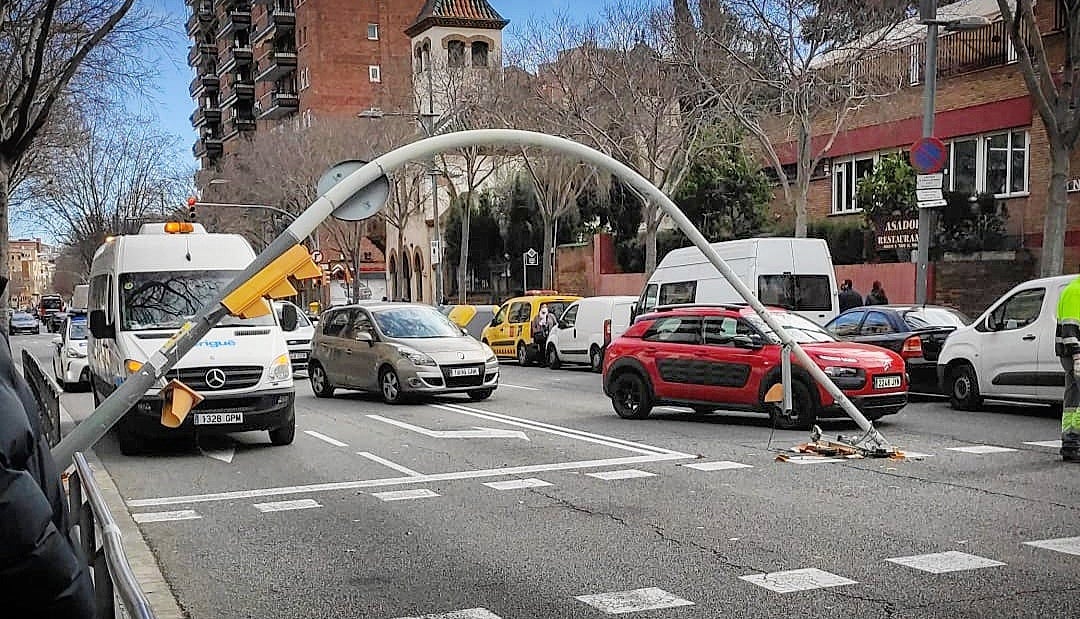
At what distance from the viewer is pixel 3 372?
2434mm

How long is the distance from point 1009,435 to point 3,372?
12.7 metres

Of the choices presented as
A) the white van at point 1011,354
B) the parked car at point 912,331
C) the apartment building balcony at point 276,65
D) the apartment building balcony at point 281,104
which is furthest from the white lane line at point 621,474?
the apartment building balcony at point 276,65

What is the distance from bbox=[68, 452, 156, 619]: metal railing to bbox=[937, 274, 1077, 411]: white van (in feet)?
40.5

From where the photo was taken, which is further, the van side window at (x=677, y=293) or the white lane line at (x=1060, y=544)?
the van side window at (x=677, y=293)

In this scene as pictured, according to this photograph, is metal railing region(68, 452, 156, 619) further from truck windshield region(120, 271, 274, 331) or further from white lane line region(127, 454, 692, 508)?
truck windshield region(120, 271, 274, 331)

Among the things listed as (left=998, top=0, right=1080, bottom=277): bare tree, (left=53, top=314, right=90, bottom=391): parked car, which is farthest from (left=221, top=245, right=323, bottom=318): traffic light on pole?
(left=53, top=314, right=90, bottom=391): parked car

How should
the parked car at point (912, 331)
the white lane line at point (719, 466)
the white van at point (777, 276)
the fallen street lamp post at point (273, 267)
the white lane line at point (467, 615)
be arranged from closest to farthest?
the fallen street lamp post at point (273, 267)
the white lane line at point (467, 615)
the white lane line at point (719, 466)
the parked car at point (912, 331)
the white van at point (777, 276)

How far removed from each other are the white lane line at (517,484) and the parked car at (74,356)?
14.5 m

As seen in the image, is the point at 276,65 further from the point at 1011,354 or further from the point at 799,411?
the point at 799,411

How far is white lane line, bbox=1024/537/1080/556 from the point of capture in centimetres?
744

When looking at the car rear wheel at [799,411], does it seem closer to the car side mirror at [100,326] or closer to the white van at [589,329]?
the car side mirror at [100,326]

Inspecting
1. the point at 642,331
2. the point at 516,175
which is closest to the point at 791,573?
the point at 642,331

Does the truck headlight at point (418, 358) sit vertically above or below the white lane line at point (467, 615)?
above

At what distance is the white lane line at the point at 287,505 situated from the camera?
9.49 meters
